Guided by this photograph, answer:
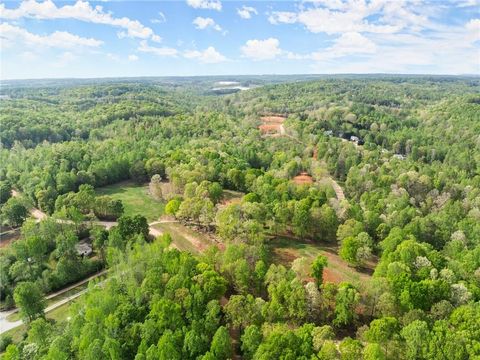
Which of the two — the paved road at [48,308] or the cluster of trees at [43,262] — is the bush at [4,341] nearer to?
the paved road at [48,308]

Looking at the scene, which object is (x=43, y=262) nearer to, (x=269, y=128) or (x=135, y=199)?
(x=135, y=199)

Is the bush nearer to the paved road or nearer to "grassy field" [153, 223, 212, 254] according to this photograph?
the paved road

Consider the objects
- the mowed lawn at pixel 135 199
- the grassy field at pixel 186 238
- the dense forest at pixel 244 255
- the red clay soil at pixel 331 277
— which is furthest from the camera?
the mowed lawn at pixel 135 199

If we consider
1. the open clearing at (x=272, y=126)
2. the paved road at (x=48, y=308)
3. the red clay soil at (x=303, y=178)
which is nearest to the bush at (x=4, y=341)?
the paved road at (x=48, y=308)

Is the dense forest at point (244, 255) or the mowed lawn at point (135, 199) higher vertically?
the dense forest at point (244, 255)

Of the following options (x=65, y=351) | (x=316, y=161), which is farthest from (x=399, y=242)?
(x=316, y=161)

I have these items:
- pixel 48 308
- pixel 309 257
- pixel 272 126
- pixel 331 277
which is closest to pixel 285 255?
pixel 309 257
